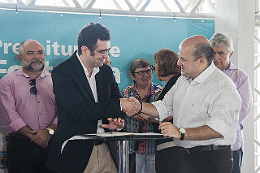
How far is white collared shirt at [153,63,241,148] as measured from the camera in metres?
2.31

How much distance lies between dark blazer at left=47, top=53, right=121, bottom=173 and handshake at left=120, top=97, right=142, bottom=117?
0.24 ft

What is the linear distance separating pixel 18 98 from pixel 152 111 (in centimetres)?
168

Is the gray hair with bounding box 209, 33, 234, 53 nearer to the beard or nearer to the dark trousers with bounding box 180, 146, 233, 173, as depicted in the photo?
the dark trousers with bounding box 180, 146, 233, 173

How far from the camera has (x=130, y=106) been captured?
9.11 feet

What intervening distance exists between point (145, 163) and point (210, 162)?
148 cm

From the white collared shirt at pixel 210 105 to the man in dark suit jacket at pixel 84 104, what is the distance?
0.53 meters

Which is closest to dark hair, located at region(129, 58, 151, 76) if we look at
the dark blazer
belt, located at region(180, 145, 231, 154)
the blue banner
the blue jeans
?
the blue banner

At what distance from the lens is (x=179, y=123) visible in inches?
102

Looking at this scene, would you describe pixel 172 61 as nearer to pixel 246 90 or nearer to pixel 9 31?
pixel 246 90

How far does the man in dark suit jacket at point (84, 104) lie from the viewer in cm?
252

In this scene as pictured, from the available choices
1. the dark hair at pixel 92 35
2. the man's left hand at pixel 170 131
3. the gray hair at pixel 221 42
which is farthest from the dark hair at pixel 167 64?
the man's left hand at pixel 170 131

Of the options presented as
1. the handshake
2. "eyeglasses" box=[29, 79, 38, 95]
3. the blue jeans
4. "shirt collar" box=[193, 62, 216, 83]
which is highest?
"shirt collar" box=[193, 62, 216, 83]

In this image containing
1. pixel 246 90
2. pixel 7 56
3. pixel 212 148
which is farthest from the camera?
pixel 7 56

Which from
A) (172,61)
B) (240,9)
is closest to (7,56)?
(172,61)
